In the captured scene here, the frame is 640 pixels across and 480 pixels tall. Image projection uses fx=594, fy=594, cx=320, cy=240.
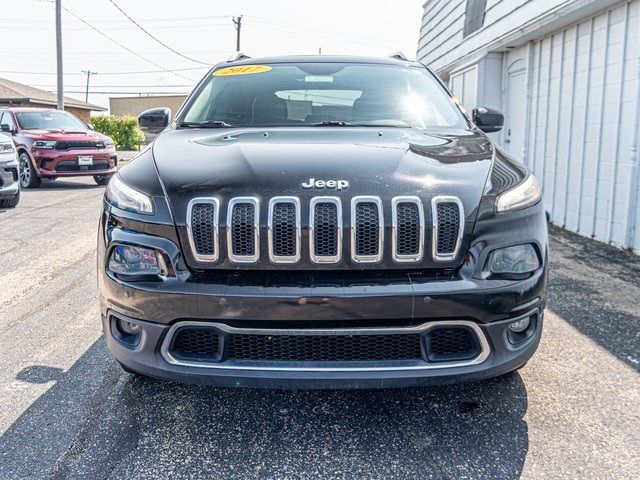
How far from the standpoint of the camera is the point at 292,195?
224 cm

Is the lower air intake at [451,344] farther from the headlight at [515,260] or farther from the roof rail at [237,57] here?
the roof rail at [237,57]

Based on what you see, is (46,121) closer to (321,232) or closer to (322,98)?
(322,98)

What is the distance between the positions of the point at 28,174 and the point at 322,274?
1134 cm

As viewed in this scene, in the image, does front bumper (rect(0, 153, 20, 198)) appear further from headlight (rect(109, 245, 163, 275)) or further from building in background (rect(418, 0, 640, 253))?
building in background (rect(418, 0, 640, 253))

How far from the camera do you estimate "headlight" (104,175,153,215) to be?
232 cm

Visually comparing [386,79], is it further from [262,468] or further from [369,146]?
[262,468]

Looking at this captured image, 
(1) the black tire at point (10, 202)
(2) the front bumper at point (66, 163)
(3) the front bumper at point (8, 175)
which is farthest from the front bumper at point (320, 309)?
→ (2) the front bumper at point (66, 163)

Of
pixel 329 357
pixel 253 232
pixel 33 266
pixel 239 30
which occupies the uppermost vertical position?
pixel 239 30

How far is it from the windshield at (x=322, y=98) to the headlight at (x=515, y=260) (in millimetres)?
1239

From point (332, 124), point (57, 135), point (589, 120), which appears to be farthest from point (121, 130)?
point (332, 124)

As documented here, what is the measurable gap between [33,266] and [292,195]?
13.2 feet

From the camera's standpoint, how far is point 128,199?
94.0 inches

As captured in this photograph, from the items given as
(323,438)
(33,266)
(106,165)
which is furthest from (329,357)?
(106,165)

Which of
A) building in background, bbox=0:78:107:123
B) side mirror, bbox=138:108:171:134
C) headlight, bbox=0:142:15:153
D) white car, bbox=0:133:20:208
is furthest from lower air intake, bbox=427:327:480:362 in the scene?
building in background, bbox=0:78:107:123
